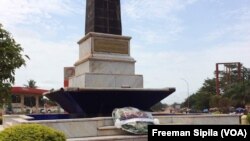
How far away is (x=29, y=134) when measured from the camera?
9.11m

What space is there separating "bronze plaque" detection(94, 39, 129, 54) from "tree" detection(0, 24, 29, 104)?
37.6 feet

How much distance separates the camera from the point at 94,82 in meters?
20.9

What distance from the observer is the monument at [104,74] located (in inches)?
797

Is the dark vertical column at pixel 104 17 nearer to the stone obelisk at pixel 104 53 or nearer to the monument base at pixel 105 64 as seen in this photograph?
the stone obelisk at pixel 104 53

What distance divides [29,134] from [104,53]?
43.5 ft

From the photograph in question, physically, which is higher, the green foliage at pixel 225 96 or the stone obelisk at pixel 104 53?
the stone obelisk at pixel 104 53

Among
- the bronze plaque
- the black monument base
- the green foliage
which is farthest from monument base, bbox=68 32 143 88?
the green foliage

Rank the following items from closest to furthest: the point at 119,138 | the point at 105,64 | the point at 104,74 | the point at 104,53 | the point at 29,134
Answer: the point at 29,134
the point at 119,138
the point at 104,74
the point at 105,64
the point at 104,53

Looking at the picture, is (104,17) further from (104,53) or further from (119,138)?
(119,138)

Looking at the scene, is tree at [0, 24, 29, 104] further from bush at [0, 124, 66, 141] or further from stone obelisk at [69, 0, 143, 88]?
stone obelisk at [69, 0, 143, 88]

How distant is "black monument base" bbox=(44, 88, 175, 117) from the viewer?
64.7 feet

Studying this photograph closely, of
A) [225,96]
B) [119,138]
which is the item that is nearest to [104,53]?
[119,138]

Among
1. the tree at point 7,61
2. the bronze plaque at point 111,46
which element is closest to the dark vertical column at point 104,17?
the bronze plaque at point 111,46

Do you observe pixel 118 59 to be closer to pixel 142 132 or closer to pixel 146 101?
pixel 146 101
